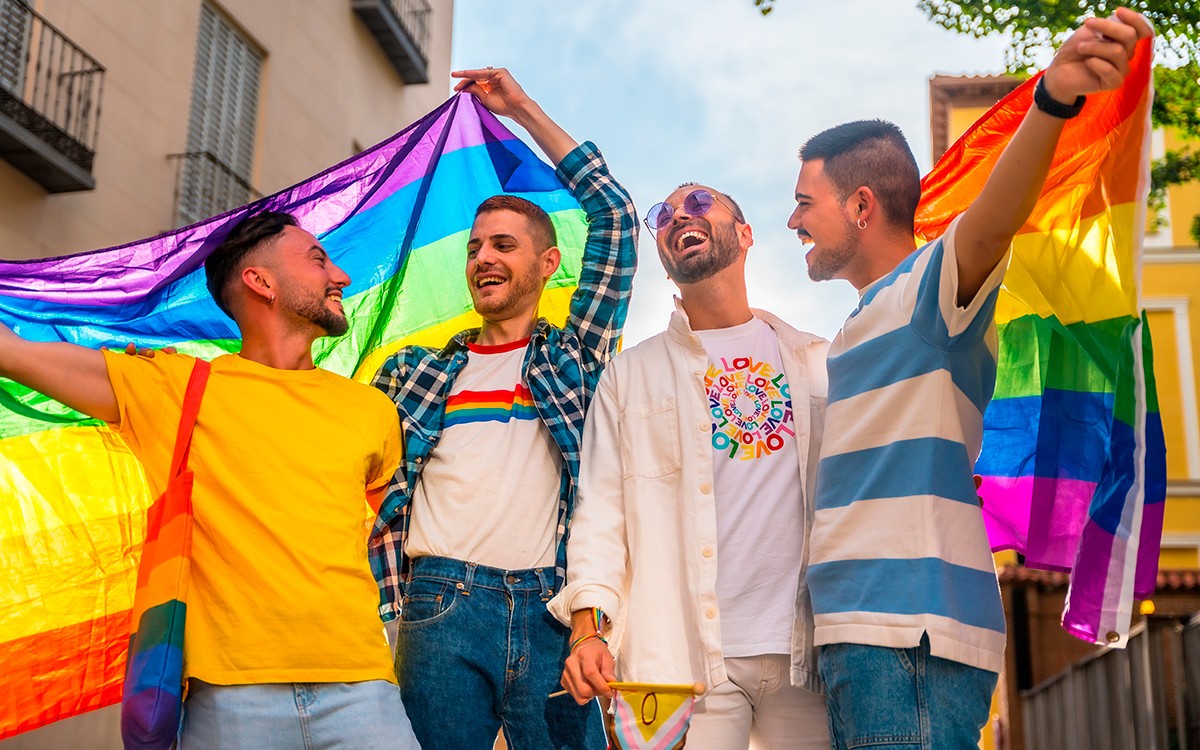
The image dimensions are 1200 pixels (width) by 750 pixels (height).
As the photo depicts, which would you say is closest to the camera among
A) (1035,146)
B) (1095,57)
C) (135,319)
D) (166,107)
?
(1095,57)

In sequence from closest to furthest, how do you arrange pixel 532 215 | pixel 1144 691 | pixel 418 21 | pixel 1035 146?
pixel 1035 146 < pixel 532 215 < pixel 1144 691 < pixel 418 21

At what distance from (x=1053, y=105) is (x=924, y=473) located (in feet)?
2.88

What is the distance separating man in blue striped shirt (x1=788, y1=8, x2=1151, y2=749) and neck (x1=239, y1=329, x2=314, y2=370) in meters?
1.73

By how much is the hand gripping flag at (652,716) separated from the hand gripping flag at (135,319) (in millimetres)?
1991

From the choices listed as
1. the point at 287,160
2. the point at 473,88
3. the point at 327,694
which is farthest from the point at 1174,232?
the point at 327,694

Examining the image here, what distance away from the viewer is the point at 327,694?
3.45 meters

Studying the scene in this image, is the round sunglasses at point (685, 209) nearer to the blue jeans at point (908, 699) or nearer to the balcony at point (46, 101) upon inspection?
the blue jeans at point (908, 699)

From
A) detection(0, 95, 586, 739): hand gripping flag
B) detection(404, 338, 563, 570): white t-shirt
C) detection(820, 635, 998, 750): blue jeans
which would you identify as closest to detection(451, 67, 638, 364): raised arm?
detection(404, 338, 563, 570): white t-shirt

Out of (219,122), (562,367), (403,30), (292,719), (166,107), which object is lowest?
(292,719)

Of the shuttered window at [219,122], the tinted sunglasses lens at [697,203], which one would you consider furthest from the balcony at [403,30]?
the tinted sunglasses lens at [697,203]

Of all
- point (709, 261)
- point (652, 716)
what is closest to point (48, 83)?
point (709, 261)

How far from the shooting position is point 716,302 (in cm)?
413

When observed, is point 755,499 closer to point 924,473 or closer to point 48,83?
point 924,473

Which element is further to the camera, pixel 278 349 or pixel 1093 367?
pixel 278 349
